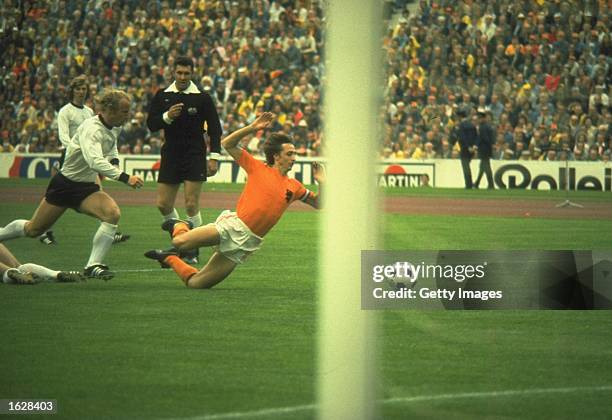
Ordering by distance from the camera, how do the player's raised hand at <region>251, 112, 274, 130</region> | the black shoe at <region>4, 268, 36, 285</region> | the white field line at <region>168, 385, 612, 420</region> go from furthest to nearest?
the black shoe at <region>4, 268, 36, 285</region> → the player's raised hand at <region>251, 112, 274, 130</region> → the white field line at <region>168, 385, 612, 420</region>

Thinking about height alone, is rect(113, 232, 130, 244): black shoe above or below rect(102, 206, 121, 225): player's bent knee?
below

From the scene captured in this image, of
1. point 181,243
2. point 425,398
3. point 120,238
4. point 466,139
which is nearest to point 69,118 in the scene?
point 120,238

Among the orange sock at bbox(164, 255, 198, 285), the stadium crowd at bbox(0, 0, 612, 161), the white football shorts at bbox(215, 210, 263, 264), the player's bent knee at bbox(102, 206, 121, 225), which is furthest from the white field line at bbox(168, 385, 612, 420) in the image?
the stadium crowd at bbox(0, 0, 612, 161)

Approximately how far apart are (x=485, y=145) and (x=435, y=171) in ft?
7.16

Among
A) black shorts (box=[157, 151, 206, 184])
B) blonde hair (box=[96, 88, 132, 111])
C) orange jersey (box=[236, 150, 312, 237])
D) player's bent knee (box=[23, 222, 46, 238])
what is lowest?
player's bent knee (box=[23, 222, 46, 238])

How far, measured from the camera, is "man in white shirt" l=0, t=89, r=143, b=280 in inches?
435

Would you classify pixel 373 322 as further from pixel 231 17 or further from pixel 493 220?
pixel 231 17

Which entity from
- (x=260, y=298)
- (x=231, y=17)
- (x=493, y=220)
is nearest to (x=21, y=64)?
(x=231, y=17)

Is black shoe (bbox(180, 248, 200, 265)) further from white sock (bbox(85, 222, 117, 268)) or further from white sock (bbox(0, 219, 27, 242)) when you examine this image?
white sock (bbox(0, 219, 27, 242))

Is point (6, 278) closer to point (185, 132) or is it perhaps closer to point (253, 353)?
point (185, 132)

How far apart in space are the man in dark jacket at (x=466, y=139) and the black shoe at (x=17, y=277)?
14561 millimetres

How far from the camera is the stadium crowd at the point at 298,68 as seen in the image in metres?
21.7

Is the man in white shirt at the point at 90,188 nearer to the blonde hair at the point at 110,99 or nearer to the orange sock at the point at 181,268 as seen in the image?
the blonde hair at the point at 110,99

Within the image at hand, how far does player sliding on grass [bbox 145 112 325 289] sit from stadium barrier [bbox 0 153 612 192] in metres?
15.8
